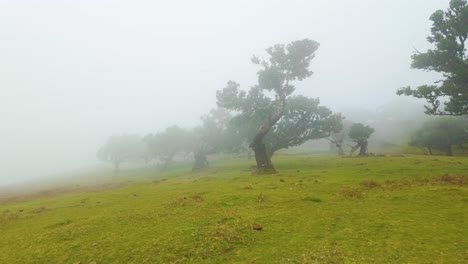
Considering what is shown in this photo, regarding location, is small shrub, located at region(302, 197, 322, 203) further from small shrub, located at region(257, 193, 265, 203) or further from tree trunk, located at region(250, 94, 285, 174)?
tree trunk, located at region(250, 94, 285, 174)

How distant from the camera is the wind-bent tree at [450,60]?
74.2 feet

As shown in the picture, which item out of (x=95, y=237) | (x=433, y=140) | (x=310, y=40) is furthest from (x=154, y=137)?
(x=95, y=237)

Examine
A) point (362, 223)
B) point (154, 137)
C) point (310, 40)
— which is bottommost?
point (362, 223)

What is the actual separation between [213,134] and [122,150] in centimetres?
3949

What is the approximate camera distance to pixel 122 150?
94375mm

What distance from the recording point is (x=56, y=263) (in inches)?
332

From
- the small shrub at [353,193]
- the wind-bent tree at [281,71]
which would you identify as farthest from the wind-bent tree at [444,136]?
the small shrub at [353,193]

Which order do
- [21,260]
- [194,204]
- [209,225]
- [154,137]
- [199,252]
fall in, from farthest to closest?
[154,137] < [194,204] < [209,225] < [21,260] < [199,252]

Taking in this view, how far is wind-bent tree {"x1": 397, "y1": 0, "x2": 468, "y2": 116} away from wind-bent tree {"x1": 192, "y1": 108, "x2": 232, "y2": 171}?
4338 centimetres

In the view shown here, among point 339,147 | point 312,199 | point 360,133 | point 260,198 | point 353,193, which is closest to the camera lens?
point 312,199

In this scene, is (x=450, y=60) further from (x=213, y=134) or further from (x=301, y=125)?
(x=213, y=134)

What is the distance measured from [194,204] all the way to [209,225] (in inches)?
182

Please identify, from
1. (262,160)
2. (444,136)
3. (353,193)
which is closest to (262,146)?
(262,160)

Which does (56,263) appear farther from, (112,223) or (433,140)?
(433,140)
